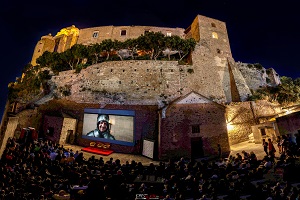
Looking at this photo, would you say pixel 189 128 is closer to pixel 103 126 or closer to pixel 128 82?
pixel 103 126

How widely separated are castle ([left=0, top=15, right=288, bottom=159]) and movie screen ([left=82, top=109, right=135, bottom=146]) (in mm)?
707

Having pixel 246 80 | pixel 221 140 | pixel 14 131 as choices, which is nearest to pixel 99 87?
pixel 14 131

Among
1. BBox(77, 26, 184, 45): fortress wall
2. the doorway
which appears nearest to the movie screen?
the doorway

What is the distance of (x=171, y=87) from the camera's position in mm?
29328

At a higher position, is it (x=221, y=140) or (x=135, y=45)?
(x=135, y=45)

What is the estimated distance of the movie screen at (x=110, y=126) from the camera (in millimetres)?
19375

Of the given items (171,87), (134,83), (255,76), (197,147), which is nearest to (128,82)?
(134,83)

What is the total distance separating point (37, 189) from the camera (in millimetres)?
8422

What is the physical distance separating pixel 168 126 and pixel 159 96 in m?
11.2

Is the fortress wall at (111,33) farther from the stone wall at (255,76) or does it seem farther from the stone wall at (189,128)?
the stone wall at (189,128)

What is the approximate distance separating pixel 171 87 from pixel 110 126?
44.1 feet

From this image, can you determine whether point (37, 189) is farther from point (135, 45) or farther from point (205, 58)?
point (205, 58)

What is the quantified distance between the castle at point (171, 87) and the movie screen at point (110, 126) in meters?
0.71

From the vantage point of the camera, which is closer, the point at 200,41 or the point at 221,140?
the point at 221,140
